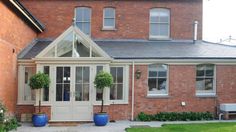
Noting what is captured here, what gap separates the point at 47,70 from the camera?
18.1 metres

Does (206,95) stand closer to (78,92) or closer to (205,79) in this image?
(205,79)

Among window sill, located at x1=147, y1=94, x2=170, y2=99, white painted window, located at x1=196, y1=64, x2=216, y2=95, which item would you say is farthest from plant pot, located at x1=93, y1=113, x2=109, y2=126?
white painted window, located at x1=196, y1=64, x2=216, y2=95

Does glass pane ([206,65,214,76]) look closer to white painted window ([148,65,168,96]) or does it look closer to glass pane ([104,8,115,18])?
white painted window ([148,65,168,96])

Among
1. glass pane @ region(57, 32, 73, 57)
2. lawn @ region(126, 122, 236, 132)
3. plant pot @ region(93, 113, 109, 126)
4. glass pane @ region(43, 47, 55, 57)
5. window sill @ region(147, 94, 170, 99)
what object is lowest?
lawn @ region(126, 122, 236, 132)

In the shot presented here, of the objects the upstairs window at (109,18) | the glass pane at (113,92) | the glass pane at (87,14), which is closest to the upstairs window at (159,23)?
the upstairs window at (109,18)

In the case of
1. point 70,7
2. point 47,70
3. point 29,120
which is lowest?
point 29,120

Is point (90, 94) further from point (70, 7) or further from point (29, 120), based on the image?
point (70, 7)

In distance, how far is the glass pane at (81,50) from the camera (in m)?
18.3

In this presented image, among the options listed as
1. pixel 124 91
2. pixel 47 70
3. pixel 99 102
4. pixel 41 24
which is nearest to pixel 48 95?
pixel 47 70

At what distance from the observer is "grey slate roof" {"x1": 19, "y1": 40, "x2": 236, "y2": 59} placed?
19.2 m

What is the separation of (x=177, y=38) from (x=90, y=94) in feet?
29.0

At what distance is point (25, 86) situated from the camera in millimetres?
18812

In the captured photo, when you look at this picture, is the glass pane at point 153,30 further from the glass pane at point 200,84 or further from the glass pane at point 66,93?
the glass pane at point 66,93

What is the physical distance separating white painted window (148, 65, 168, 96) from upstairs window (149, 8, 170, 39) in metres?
4.75
